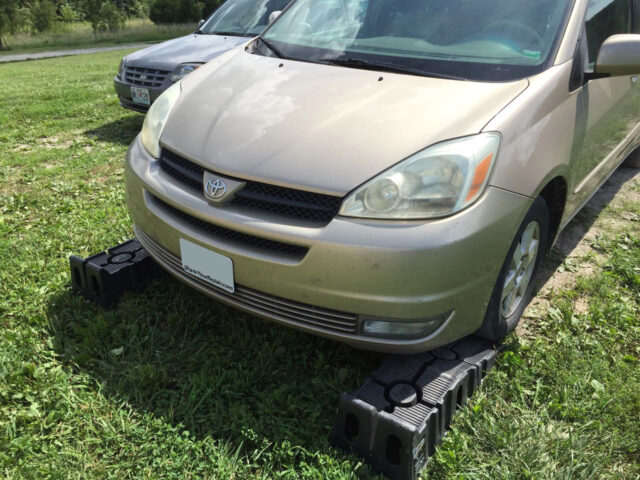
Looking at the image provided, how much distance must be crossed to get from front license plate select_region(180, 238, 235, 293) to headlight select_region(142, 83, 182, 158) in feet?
1.65

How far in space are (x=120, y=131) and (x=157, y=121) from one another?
413cm

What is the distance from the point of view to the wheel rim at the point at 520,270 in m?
2.22

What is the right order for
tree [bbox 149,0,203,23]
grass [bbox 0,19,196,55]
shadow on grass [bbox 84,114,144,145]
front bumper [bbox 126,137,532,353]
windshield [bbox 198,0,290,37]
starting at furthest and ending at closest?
1. tree [bbox 149,0,203,23]
2. grass [bbox 0,19,196,55]
3. windshield [bbox 198,0,290,37]
4. shadow on grass [bbox 84,114,144,145]
5. front bumper [bbox 126,137,532,353]

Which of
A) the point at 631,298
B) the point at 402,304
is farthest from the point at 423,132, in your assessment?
the point at 631,298

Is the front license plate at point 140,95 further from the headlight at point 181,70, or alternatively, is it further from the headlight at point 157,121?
the headlight at point 157,121

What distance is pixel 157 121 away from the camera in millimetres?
2426

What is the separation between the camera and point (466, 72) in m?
2.17

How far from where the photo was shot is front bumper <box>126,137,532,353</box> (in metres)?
1.73

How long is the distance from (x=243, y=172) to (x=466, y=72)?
100 cm

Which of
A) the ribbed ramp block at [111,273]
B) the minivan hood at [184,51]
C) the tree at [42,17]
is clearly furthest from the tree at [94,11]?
the ribbed ramp block at [111,273]

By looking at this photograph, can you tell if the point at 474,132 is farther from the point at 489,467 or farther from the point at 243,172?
the point at 489,467

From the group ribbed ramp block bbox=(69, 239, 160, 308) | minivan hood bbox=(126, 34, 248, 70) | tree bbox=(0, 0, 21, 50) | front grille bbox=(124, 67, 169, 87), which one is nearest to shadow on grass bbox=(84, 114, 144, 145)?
front grille bbox=(124, 67, 169, 87)

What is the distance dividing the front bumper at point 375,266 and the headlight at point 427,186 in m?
0.04

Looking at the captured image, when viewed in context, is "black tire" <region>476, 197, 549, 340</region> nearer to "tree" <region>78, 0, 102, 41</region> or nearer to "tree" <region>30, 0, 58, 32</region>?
"tree" <region>78, 0, 102, 41</region>
